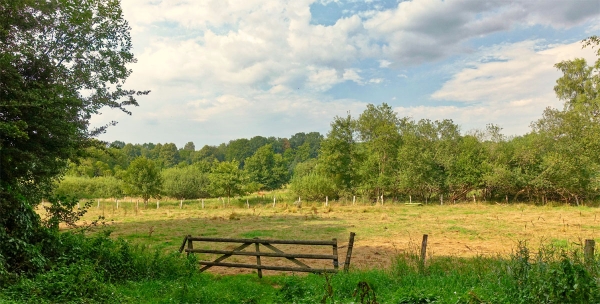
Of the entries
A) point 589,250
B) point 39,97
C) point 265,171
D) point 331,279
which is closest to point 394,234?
point 331,279

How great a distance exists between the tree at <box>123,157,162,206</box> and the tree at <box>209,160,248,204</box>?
22.6ft

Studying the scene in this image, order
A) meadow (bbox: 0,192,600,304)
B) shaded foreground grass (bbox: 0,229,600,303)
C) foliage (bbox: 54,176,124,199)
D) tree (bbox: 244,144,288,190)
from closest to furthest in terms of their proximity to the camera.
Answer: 1. shaded foreground grass (bbox: 0,229,600,303)
2. meadow (bbox: 0,192,600,304)
3. foliage (bbox: 54,176,124,199)
4. tree (bbox: 244,144,288,190)

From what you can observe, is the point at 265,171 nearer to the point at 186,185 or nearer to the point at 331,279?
the point at 186,185

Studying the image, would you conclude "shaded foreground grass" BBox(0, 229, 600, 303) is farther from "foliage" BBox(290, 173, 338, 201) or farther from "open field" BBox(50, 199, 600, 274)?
"foliage" BBox(290, 173, 338, 201)

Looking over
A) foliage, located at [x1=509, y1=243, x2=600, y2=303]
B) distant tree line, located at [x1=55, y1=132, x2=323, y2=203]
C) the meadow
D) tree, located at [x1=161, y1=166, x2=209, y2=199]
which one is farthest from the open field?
tree, located at [x1=161, y1=166, x2=209, y2=199]

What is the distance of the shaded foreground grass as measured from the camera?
15.7 feet

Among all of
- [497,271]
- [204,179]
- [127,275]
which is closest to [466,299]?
[497,271]

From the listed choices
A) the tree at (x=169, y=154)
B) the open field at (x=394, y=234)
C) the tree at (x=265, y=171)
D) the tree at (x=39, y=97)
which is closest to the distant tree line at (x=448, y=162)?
the open field at (x=394, y=234)

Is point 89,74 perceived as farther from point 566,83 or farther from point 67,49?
point 566,83

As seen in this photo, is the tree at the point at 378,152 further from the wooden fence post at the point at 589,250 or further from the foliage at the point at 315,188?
the wooden fence post at the point at 589,250

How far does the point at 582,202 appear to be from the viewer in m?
35.0

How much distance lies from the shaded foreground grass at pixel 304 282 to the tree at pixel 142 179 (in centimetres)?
3229

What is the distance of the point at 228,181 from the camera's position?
43.0 m

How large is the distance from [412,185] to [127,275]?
116ft
